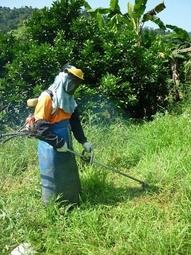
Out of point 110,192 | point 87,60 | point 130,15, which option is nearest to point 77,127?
point 110,192

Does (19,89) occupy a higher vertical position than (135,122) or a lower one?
higher

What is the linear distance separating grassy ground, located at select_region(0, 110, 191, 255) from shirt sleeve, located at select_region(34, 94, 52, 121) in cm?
95

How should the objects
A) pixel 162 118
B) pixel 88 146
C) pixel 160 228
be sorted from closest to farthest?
1. pixel 160 228
2. pixel 88 146
3. pixel 162 118

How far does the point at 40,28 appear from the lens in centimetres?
855

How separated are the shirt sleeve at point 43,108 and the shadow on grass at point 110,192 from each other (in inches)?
43.1

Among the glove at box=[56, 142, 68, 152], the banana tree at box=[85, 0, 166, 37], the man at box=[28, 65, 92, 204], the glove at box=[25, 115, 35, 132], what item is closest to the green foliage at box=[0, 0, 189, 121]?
the banana tree at box=[85, 0, 166, 37]

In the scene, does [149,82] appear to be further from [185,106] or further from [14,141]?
[14,141]

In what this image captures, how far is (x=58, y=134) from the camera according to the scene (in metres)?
5.04

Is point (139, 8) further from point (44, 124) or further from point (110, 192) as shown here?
point (44, 124)

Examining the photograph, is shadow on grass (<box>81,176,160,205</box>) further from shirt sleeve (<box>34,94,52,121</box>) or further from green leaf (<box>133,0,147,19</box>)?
green leaf (<box>133,0,147,19</box>)

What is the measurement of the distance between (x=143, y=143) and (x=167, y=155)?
2.42 ft


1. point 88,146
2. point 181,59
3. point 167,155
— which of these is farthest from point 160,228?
point 181,59

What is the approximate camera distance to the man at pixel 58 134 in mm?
4855

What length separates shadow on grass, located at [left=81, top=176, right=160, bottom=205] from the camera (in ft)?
17.6
